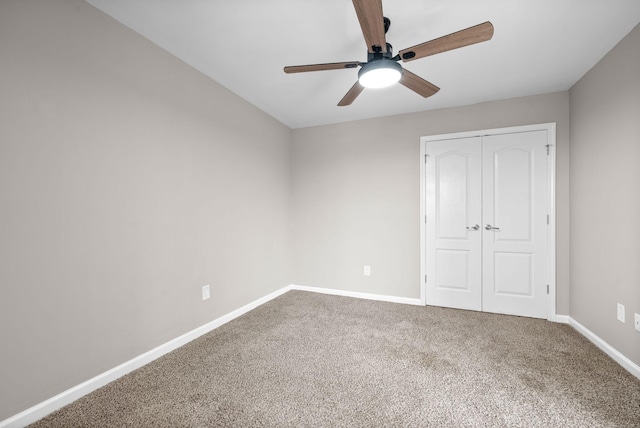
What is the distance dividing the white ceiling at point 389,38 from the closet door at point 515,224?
65 centimetres

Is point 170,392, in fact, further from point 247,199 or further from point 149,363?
point 247,199

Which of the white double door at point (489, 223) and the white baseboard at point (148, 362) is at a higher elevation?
the white double door at point (489, 223)

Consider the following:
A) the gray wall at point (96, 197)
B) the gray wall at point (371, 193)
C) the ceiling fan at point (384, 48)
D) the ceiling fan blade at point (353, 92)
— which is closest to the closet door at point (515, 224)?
the gray wall at point (371, 193)

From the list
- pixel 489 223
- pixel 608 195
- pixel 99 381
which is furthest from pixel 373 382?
pixel 608 195

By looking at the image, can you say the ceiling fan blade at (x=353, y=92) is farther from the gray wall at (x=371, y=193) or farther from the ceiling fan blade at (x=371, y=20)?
the gray wall at (x=371, y=193)

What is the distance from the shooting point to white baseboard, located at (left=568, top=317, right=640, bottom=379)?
Answer: 1896mm

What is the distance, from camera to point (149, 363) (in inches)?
81.2

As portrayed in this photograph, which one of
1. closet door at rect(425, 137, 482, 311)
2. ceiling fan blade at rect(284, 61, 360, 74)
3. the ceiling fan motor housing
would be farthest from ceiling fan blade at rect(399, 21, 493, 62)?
closet door at rect(425, 137, 482, 311)

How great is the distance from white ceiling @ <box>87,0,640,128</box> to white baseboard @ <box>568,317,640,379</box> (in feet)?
7.87

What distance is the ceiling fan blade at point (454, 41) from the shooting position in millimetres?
1398

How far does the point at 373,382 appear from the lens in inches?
71.7

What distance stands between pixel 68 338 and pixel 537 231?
4.18 meters

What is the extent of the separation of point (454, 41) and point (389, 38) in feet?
2.22

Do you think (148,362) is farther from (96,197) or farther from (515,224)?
(515,224)
